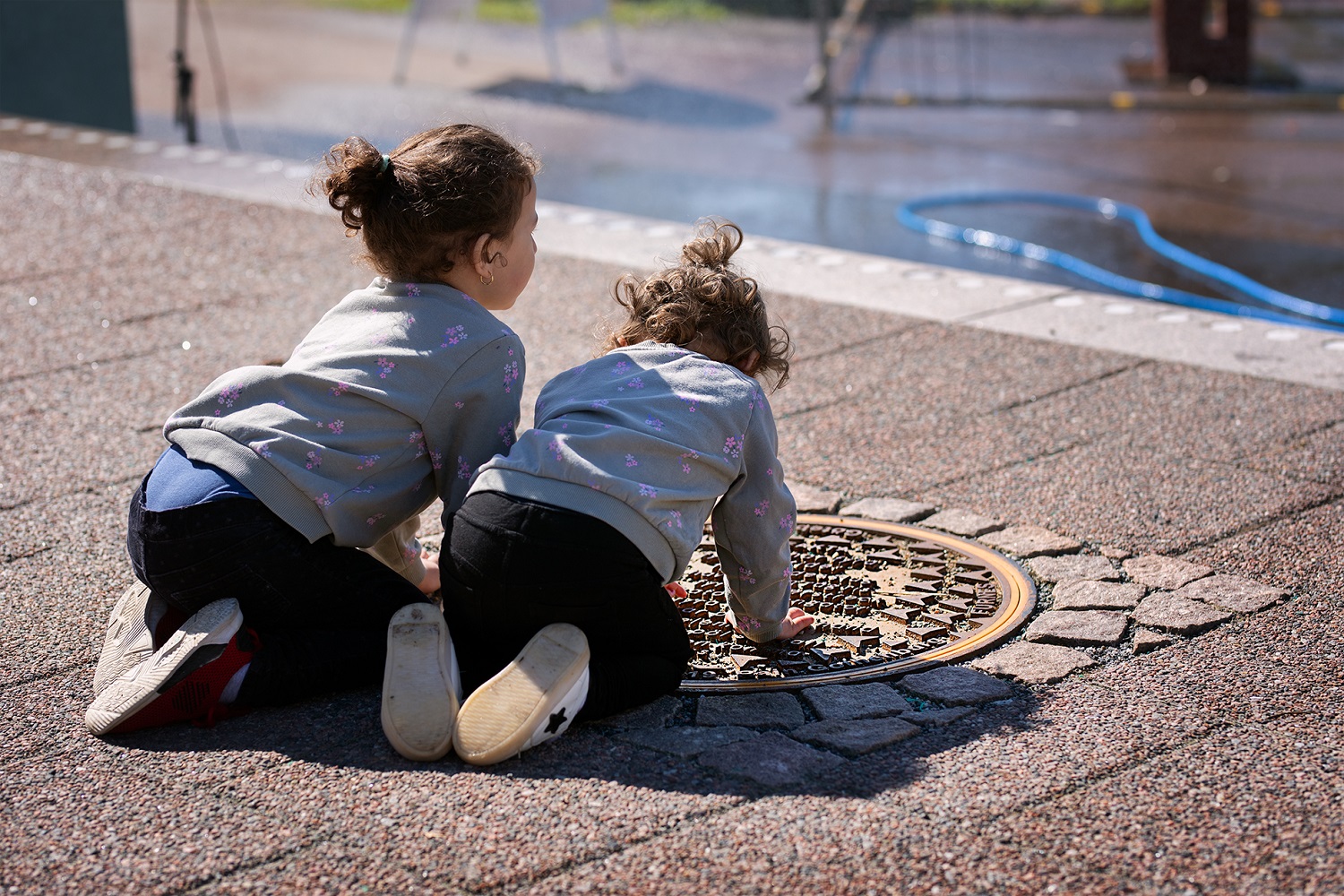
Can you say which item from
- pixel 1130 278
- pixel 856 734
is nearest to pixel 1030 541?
pixel 856 734

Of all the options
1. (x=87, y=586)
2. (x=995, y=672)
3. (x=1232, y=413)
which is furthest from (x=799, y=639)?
(x=1232, y=413)

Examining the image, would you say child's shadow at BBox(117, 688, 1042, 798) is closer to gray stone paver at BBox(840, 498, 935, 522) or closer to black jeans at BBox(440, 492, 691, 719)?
black jeans at BBox(440, 492, 691, 719)

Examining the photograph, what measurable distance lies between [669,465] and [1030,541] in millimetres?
1105

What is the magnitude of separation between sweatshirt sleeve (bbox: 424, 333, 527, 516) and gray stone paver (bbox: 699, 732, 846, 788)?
2.11 feet

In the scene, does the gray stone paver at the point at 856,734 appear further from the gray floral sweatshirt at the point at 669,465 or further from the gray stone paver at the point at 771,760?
the gray floral sweatshirt at the point at 669,465

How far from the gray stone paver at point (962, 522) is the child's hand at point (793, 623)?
0.62m

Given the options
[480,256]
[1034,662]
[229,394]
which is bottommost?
[1034,662]

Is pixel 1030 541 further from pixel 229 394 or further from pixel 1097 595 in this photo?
pixel 229 394

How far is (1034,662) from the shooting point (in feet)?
8.68

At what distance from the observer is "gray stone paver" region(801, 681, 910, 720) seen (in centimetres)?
245

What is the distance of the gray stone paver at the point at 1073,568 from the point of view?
3018 millimetres

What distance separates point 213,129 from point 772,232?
4.84 metres

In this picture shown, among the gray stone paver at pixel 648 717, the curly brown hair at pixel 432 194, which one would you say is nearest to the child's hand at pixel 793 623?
the gray stone paver at pixel 648 717

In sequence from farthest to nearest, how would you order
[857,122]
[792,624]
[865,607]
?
[857,122]
[865,607]
[792,624]
